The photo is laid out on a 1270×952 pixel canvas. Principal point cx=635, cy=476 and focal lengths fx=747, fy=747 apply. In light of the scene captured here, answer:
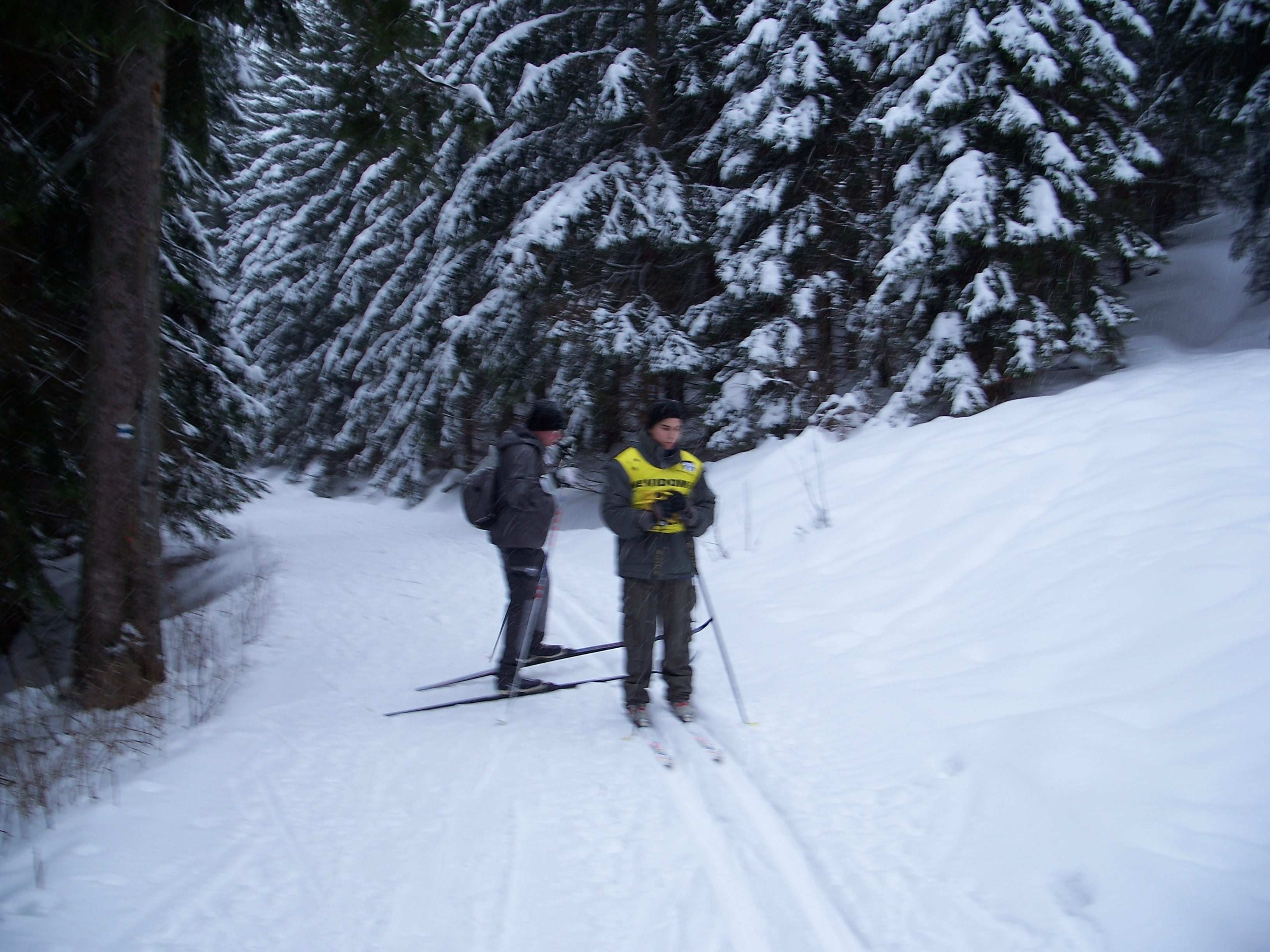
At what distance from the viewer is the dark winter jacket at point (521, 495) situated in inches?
219

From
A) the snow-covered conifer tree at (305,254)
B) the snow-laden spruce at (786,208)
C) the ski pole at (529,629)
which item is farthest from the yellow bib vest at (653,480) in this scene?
the snow-covered conifer tree at (305,254)

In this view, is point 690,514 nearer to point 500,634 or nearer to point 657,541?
point 657,541

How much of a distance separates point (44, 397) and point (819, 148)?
11.2 metres

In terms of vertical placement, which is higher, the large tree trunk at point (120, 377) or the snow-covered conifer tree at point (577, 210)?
the snow-covered conifer tree at point (577, 210)

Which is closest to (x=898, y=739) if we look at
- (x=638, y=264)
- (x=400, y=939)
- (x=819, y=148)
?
(x=400, y=939)

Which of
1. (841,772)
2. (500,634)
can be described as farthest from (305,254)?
(841,772)

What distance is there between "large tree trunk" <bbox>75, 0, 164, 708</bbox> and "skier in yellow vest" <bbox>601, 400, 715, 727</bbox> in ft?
11.5

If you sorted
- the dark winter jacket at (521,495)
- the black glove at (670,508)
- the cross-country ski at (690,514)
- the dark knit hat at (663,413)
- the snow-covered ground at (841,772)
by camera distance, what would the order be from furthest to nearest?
the dark winter jacket at (521,495) → the dark knit hat at (663,413) → the black glove at (670,508) → the cross-country ski at (690,514) → the snow-covered ground at (841,772)

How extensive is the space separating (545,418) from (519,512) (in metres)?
0.73

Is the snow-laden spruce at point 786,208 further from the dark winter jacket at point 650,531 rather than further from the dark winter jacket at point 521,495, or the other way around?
the dark winter jacket at point 650,531

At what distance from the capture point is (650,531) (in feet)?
15.7

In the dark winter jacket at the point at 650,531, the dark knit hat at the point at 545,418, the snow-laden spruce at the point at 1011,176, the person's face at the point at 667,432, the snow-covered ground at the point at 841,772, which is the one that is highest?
the snow-laden spruce at the point at 1011,176

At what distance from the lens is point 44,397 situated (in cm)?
634

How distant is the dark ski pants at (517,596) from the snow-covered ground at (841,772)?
0.48m
